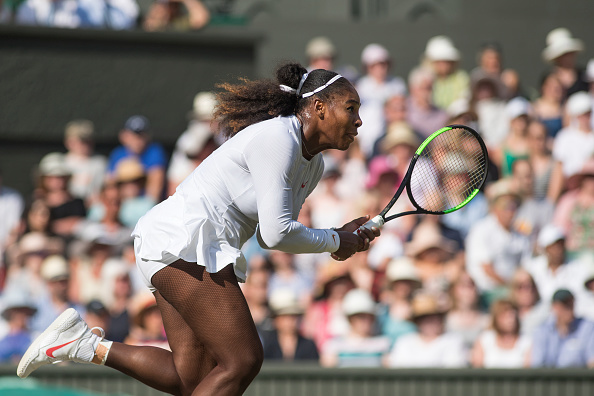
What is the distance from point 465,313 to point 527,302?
0.45m

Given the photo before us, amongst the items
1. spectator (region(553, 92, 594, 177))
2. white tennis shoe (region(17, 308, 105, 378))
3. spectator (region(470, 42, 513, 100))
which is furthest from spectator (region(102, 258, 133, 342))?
spectator (region(553, 92, 594, 177))

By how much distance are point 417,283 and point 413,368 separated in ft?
2.82

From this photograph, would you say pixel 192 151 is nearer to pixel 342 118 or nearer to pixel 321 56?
pixel 321 56

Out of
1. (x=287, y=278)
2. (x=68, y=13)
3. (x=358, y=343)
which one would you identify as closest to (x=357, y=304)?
(x=358, y=343)

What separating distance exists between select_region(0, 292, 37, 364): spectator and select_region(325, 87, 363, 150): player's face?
375 cm

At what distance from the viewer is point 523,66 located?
9.63 m

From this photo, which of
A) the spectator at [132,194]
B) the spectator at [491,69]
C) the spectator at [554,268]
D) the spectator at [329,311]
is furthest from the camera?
the spectator at [491,69]

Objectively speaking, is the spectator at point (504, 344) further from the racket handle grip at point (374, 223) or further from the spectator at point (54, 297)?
the spectator at point (54, 297)

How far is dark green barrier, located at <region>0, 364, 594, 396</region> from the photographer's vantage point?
6.24m

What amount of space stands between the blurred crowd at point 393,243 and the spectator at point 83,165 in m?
0.01

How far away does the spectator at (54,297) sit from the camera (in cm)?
706

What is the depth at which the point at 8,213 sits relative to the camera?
26.4ft

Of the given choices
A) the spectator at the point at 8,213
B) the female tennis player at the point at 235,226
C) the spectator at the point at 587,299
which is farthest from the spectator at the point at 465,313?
A: the spectator at the point at 8,213

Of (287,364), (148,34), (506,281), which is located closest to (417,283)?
(506,281)
